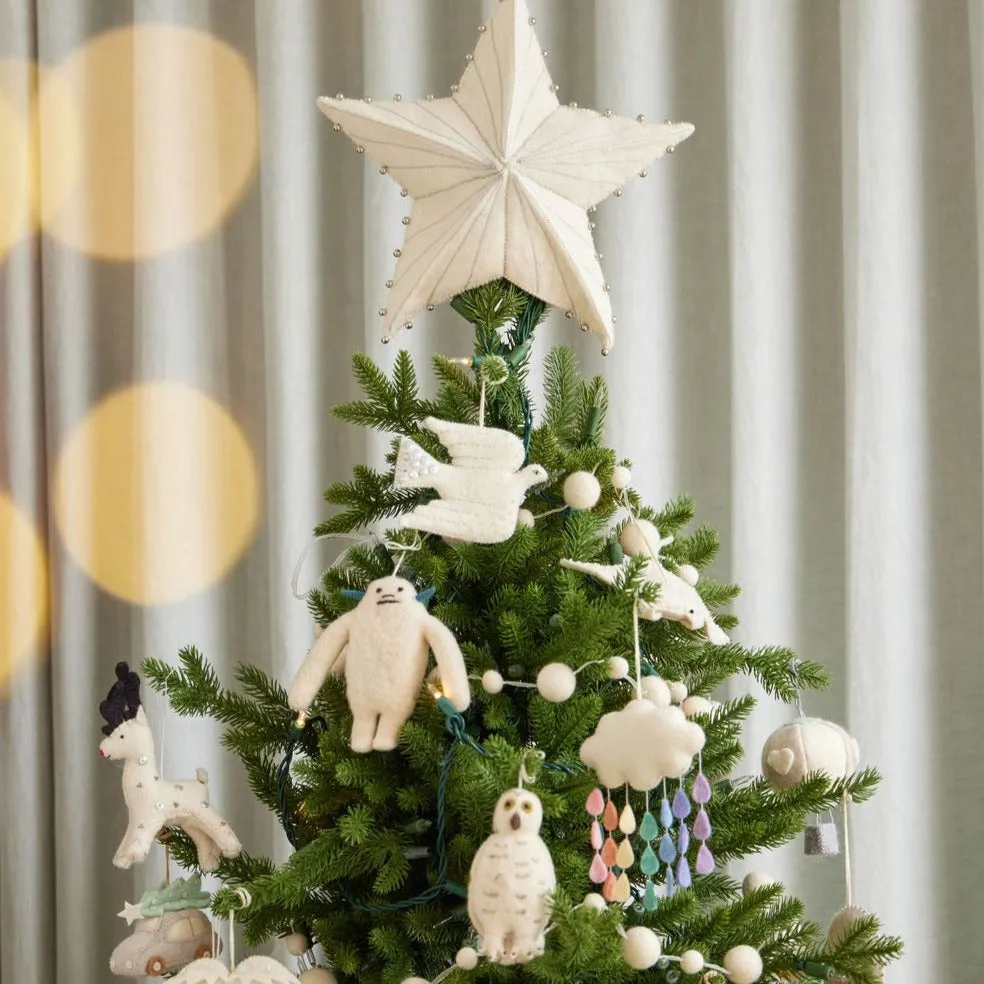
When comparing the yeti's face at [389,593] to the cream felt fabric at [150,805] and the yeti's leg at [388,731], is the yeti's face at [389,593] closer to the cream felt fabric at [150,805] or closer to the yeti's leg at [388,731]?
the yeti's leg at [388,731]

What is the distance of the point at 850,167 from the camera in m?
1.50

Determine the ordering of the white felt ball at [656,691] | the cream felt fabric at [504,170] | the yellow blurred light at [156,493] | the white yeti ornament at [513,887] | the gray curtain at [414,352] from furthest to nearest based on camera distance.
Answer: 1. the yellow blurred light at [156,493]
2. the gray curtain at [414,352]
3. the cream felt fabric at [504,170]
4. the white felt ball at [656,691]
5. the white yeti ornament at [513,887]

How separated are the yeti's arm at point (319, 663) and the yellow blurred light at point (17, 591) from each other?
3.05 ft

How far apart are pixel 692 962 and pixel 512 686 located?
0.82 feet

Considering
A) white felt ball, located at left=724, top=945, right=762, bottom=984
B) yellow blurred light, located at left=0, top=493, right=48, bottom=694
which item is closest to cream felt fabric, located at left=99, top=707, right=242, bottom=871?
white felt ball, located at left=724, top=945, right=762, bottom=984

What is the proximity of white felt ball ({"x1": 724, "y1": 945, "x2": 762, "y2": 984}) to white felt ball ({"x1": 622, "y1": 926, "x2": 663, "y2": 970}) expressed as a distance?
2.9 inches

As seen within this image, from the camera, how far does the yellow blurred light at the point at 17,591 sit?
1.70m

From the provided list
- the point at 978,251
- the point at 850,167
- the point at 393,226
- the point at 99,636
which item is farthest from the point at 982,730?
the point at 99,636

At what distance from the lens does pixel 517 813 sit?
2.61 feet

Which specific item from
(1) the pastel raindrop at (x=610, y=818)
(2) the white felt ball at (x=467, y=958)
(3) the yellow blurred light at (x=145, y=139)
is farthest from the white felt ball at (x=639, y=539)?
(3) the yellow blurred light at (x=145, y=139)

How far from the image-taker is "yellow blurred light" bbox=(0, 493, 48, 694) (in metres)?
1.70

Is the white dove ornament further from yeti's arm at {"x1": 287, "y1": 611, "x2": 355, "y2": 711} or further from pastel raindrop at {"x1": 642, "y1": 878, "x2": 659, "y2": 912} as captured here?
pastel raindrop at {"x1": 642, "y1": 878, "x2": 659, "y2": 912}

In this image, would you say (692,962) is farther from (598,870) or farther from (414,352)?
(414,352)

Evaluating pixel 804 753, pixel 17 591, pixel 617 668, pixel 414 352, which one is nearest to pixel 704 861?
pixel 617 668
